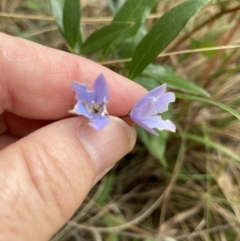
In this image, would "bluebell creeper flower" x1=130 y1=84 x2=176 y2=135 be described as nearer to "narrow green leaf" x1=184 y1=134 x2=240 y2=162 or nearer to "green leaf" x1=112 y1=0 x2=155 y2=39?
"green leaf" x1=112 y1=0 x2=155 y2=39

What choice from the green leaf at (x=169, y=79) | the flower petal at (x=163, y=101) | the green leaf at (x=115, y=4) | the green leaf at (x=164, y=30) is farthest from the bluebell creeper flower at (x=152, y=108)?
the green leaf at (x=115, y=4)

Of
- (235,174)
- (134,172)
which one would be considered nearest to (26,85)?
(134,172)

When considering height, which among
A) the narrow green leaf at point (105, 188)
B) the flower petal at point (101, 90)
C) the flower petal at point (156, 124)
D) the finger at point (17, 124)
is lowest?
the narrow green leaf at point (105, 188)

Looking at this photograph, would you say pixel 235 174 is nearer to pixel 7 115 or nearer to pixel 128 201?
pixel 128 201

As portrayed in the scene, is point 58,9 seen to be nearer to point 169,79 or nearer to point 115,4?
point 115,4

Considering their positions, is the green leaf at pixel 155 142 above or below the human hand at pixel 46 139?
below

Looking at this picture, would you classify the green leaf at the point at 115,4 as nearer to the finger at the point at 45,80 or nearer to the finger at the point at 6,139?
the finger at the point at 45,80

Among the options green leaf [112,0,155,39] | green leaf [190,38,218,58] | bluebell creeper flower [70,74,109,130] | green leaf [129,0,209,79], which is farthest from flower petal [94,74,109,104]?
green leaf [190,38,218,58]

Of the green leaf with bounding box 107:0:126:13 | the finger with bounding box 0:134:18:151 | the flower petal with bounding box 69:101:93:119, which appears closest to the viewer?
the flower petal with bounding box 69:101:93:119
